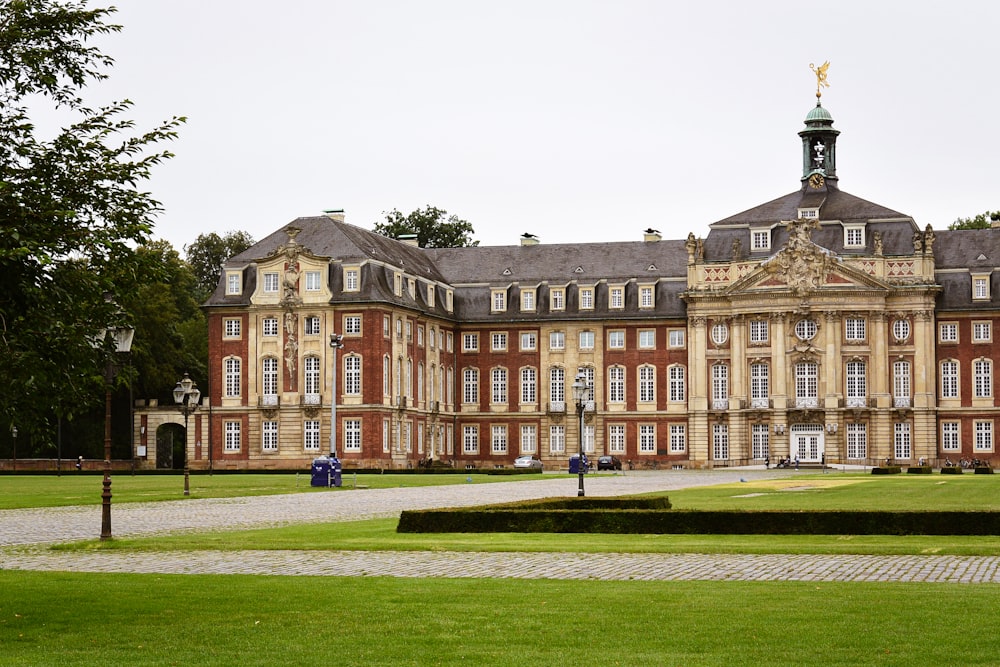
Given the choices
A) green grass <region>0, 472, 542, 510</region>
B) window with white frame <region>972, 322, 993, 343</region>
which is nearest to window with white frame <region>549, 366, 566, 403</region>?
window with white frame <region>972, 322, 993, 343</region>

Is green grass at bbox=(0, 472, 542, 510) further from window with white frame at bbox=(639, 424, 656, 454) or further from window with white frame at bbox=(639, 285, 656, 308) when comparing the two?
window with white frame at bbox=(639, 285, 656, 308)

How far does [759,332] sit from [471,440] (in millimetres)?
19469

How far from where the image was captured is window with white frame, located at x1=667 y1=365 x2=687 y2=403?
315ft

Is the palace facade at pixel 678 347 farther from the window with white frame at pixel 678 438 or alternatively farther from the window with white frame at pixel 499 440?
the window with white frame at pixel 499 440

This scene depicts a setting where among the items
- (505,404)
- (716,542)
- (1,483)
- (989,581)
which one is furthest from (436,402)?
(989,581)

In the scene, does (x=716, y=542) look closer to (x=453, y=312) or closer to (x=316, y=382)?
(x=316, y=382)

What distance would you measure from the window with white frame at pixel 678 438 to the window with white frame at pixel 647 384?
2.22 m

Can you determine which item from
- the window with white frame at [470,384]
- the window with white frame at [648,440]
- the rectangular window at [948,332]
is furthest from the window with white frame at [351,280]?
the rectangular window at [948,332]

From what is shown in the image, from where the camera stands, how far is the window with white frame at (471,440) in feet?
325

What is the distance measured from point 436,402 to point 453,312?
617 cm

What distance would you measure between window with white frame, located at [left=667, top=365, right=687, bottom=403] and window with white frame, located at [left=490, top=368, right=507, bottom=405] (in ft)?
34.1

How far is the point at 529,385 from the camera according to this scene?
98.6 meters

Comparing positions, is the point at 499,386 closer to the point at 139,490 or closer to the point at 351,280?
the point at 351,280

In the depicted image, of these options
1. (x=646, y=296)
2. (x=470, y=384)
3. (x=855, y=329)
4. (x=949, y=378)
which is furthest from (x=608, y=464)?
(x=949, y=378)
